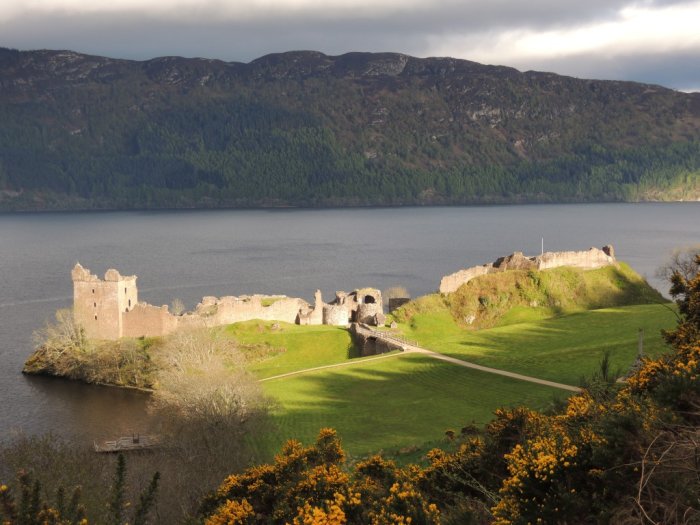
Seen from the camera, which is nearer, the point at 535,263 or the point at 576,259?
the point at 535,263

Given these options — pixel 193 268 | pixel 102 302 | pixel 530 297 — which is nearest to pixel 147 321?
pixel 102 302

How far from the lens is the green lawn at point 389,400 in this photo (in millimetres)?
37031

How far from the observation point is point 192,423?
127ft

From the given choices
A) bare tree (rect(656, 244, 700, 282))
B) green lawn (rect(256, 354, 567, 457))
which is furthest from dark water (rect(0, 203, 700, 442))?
green lawn (rect(256, 354, 567, 457))

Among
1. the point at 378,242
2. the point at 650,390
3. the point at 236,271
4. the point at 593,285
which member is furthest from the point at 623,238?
the point at 650,390

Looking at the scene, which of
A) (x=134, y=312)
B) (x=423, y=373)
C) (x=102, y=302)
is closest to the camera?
(x=423, y=373)

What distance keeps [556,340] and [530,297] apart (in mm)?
15486

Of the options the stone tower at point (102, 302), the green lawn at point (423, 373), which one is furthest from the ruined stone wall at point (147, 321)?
the green lawn at point (423, 373)

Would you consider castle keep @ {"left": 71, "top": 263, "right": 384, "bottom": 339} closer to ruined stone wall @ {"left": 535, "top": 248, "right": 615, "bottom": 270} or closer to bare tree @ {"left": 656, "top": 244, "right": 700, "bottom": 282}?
ruined stone wall @ {"left": 535, "top": 248, "right": 615, "bottom": 270}

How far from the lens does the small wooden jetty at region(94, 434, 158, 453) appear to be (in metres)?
41.3

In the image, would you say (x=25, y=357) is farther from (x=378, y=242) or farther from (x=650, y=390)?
(x=378, y=242)

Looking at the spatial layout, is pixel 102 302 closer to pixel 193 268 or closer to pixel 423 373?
pixel 423 373

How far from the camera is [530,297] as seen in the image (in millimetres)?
67438

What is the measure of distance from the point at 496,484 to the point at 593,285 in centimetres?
5451
